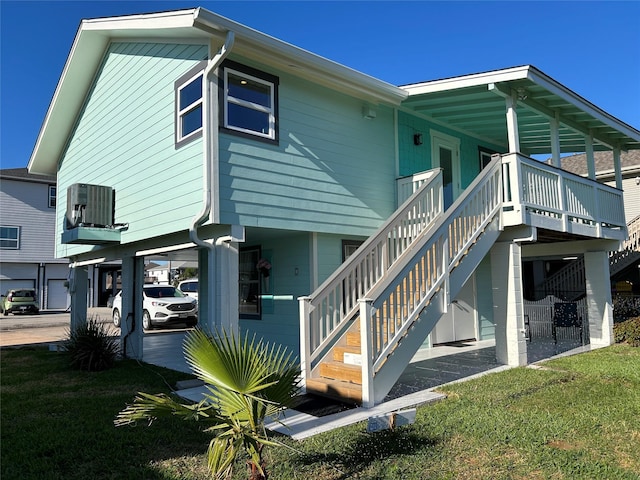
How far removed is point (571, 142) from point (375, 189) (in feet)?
24.0

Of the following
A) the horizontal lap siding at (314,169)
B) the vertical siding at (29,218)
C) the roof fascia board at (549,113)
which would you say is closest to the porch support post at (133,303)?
the horizontal lap siding at (314,169)

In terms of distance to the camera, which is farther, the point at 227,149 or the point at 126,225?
the point at 126,225

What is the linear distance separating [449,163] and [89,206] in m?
8.06

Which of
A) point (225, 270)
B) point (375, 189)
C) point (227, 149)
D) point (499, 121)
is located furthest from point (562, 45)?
point (225, 270)

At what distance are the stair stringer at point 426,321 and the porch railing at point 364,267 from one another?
0.88m

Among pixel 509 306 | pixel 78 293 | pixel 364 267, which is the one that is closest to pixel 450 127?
pixel 509 306

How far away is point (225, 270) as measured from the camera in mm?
7148

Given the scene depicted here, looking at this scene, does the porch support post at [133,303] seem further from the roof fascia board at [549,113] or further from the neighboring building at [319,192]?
the roof fascia board at [549,113]

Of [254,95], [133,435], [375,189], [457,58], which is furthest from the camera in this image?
[457,58]

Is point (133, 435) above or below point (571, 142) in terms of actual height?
below


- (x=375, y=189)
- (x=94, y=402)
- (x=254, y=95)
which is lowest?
(x=94, y=402)

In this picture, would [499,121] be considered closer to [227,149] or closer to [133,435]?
[227,149]

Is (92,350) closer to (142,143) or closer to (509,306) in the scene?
(142,143)

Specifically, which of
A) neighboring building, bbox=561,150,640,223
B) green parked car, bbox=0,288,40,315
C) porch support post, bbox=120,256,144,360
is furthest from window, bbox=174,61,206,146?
green parked car, bbox=0,288,40,315
